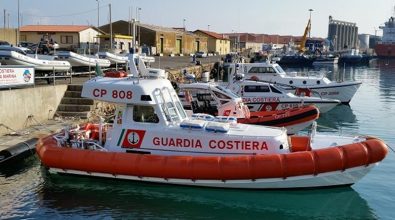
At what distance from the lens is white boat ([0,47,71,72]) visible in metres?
20.4

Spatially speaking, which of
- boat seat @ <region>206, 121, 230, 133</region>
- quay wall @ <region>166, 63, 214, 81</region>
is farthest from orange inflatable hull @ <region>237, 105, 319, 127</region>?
quay wall @ <region>166, 63, 214, 81</region>

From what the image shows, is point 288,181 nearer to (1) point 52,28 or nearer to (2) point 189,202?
(2) point 189,202

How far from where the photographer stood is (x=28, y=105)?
56.9 feet

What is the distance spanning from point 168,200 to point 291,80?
1787cm

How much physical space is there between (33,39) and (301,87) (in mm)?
43070

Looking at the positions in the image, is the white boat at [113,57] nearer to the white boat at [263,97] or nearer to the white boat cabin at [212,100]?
the white boat at [263,97]

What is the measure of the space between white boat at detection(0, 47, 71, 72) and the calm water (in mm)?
8616

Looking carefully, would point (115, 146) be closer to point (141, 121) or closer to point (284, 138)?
point (141, 121)

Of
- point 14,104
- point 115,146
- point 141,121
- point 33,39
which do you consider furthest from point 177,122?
point 33,39

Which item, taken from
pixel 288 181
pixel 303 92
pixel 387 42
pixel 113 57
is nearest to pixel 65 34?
pixel 113 57

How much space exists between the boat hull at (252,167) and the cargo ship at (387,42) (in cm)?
10731

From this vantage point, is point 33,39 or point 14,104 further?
point 33,39

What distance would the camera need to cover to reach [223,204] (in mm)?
11227

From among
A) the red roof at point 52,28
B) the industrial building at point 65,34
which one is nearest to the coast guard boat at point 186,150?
the industrial building at point 65,34
